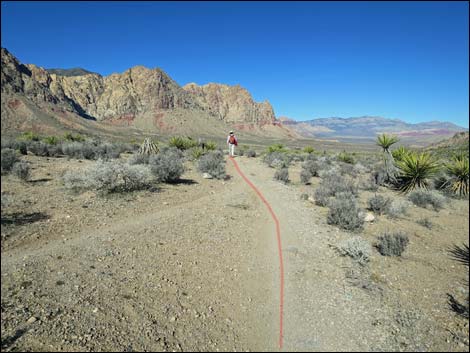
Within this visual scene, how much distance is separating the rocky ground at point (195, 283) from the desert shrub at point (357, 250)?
20 centimetres

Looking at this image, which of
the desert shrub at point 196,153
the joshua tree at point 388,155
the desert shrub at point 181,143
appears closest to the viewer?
the joshua tree at point 388,155

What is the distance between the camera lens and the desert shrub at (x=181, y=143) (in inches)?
649

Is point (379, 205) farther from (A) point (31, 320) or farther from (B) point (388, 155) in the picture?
(A) point (31, 320)

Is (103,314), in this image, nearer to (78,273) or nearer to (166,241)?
(78,273)

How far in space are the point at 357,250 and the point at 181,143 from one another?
13.0 meters

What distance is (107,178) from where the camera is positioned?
29.1 feet

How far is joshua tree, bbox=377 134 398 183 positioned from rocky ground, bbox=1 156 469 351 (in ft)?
14.0

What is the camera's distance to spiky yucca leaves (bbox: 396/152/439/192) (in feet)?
36.0

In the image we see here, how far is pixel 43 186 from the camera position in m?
8.56

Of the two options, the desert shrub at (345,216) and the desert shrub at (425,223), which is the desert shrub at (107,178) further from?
the desert shrub at (425,223)

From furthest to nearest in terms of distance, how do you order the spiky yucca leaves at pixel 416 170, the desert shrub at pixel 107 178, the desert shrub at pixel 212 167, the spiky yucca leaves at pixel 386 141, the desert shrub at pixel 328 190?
the spiky yucca leaves at pixel 386 141
the desert shrub at pixel 212 167
the desert shrub at pixel 328 190
the spiky yucca leaves at pixel 416 170
the desert shrub at pixel 107 178

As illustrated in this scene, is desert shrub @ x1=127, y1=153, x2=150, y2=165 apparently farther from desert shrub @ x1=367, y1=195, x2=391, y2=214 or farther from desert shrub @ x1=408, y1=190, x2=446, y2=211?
desert shrub @ x1=408, y1=190, x2=446, y2=211

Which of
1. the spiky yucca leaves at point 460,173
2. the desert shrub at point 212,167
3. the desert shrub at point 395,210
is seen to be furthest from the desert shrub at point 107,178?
the spiky yucca leaves at point 460,173

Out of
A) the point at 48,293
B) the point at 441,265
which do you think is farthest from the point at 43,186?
the point at 441,265
